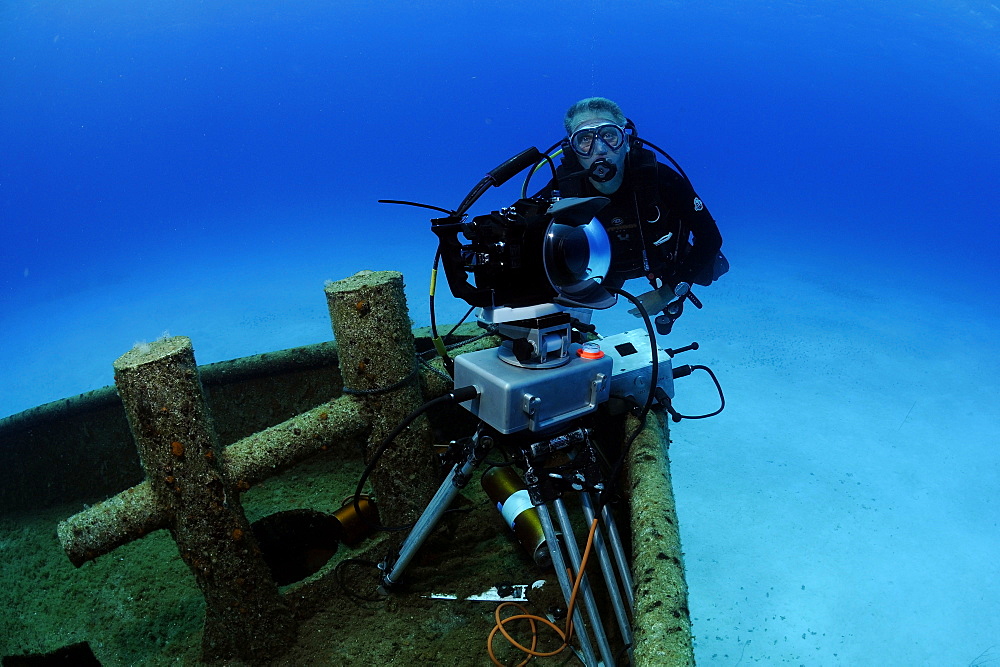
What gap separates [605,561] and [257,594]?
4.35 ft

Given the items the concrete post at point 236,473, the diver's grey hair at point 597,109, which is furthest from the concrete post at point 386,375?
the diver's grey hair at point 597,109

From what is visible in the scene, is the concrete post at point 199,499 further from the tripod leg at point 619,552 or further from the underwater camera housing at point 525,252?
the tripod leg at point 619,552

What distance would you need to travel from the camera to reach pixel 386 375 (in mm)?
2324

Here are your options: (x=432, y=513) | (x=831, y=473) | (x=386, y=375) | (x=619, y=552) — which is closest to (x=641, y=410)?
(x=619, y=552)

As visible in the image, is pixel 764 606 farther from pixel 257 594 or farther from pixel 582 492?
pixel 257 594

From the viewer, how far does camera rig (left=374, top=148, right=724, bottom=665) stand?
5.06 feet

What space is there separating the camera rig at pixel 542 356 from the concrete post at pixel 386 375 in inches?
22.1

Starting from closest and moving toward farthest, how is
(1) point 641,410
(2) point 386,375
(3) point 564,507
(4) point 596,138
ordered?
1. (3) point 564,507
2. (1) point 641,410
3. (2) point 386,375
4. (4) point 596,138

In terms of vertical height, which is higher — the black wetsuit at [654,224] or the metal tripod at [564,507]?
the black wetsuit at [654,224]

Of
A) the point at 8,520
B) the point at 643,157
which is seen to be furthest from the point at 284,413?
the point at 643,157

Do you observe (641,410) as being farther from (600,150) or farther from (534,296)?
(600,150)

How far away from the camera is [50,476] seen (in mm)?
3014

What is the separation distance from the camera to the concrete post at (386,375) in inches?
88.9

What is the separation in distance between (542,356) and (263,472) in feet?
3.99
